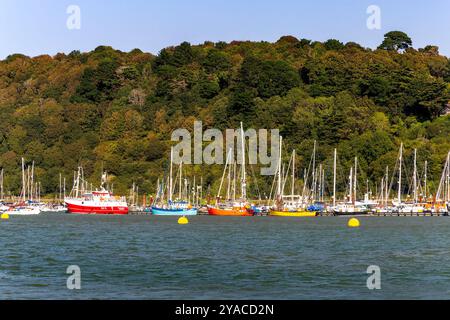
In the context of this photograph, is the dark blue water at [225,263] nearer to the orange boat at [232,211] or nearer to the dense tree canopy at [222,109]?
the orange boat at [232,211]

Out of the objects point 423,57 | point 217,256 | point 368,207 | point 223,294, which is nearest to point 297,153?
point 368,207

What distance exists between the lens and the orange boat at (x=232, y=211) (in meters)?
106

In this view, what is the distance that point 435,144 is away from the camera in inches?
5364

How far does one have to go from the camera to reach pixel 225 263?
44719 mm

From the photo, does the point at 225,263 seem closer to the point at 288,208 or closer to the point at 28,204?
the point at 288,208
